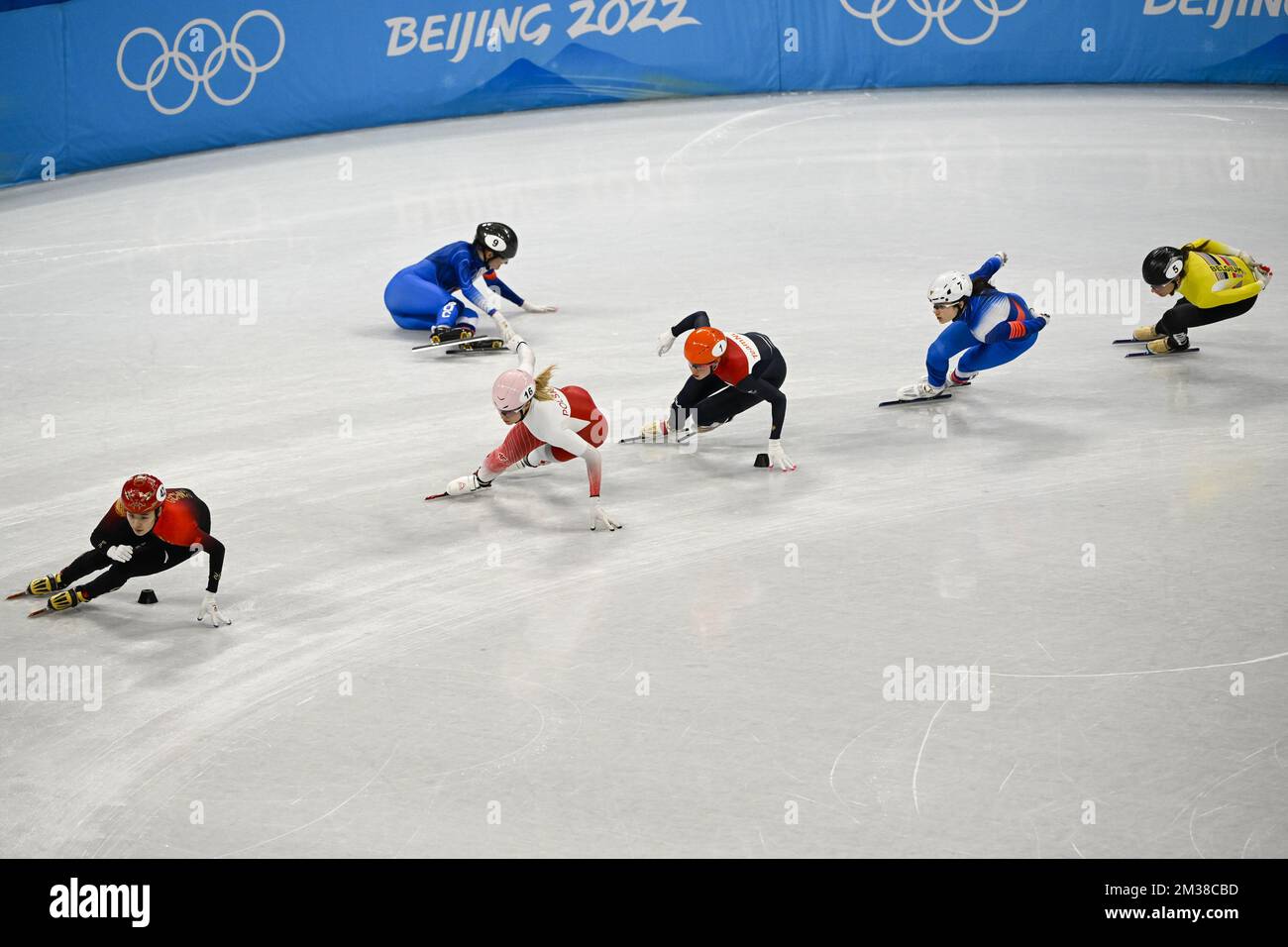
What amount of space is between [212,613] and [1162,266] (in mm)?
7266

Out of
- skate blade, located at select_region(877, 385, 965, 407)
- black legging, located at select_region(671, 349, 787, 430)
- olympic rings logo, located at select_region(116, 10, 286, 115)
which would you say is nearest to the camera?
black legging, located at select_region(671, 349, 787, 430)

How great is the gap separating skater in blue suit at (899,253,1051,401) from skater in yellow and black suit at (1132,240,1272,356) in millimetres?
1214

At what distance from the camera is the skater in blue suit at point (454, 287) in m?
11.2

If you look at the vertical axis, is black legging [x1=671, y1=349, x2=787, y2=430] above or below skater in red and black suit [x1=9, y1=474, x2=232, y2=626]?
above

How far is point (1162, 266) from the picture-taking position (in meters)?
9.98

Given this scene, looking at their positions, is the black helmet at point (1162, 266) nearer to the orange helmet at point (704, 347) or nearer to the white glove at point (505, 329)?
the orange helmet at point (704, 347)

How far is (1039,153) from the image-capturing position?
17.2 m

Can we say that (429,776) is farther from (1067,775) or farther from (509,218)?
(509,218)

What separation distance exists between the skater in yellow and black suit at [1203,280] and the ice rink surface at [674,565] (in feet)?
1.35

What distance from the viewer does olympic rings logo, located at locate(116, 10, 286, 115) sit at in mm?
19266
